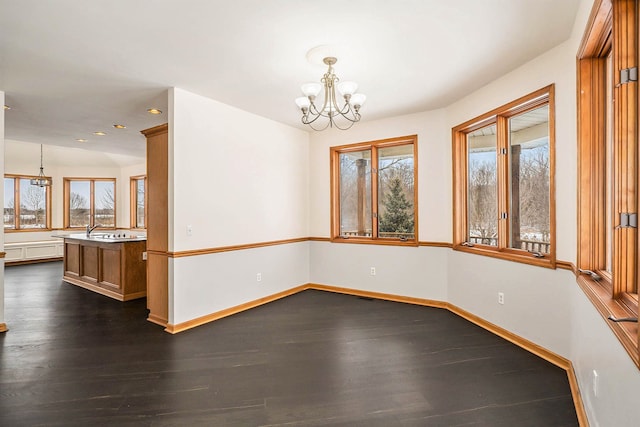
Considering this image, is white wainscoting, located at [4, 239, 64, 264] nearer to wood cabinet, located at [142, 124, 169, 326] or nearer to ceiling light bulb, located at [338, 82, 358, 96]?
wood cabinet, located at [142, 124, 169, 326]

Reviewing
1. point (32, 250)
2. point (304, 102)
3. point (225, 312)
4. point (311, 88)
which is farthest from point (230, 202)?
point (32, 250)

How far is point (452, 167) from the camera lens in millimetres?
4156

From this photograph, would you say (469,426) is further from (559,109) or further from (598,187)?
(559,109)

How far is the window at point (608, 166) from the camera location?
158 centimetres

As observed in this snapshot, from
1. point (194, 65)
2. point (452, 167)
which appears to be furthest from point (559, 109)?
point (194, 65)

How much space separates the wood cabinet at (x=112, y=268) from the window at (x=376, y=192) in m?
3.02

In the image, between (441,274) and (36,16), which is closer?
(36,16)

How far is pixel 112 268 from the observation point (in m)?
5.11

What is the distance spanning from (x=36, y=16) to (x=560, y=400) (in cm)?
434

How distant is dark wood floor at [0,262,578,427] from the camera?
2102mm

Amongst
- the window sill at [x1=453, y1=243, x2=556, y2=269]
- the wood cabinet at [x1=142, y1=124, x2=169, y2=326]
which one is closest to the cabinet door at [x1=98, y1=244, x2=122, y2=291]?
the wood cabinet at [x1=142, y1=124, x2=169, y2=326]

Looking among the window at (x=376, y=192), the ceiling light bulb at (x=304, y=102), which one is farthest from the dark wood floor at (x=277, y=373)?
the ceiling light bulb at (x=304, y=102)

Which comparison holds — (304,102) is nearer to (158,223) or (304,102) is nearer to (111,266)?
(158,223)

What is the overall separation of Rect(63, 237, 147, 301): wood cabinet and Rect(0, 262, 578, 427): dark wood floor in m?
0.86
